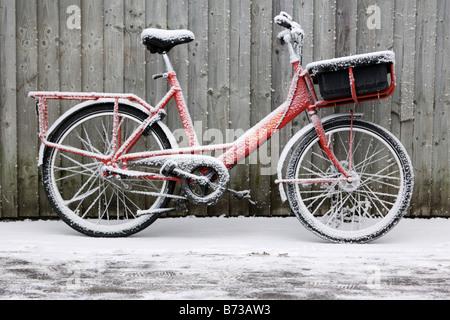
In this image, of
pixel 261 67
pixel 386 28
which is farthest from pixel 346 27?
pixel 261 67

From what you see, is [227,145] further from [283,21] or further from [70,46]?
[70,46]

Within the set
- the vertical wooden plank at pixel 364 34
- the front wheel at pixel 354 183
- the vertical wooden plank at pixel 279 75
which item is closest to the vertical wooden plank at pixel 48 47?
the vertical wooden plank at pixel 279 75

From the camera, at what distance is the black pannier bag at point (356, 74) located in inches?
122

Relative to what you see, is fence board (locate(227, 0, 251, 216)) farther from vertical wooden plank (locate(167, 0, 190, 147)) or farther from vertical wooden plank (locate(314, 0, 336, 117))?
vertical wooden plank (locate(314, 0, 336, 117))

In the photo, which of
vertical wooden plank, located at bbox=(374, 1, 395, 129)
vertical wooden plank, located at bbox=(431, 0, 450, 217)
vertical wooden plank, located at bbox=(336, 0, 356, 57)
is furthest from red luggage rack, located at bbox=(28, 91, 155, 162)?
vertical wooden plank, located at bbox=(431, 0, 450, 217)

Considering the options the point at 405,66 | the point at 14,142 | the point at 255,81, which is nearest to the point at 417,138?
the point at 405,66

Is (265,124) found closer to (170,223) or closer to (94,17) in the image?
(170,223)

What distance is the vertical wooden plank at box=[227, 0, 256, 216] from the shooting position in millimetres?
3869

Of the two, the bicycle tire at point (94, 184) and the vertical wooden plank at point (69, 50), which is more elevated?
the vertical wooden plank at point (69, 50)

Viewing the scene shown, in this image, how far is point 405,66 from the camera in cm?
393

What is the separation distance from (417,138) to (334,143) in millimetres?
594

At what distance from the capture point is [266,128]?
340 centimetres

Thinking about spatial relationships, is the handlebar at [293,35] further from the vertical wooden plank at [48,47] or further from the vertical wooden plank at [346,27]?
the vertical wooden plank at [48,47]

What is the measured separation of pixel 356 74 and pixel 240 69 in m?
0.97
